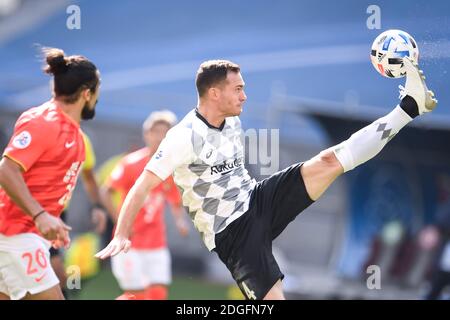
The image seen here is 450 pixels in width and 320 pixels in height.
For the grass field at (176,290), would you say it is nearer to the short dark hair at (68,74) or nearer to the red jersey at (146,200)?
the red jersey at (146,200)

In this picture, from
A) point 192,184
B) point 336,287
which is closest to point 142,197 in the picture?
point 192,184

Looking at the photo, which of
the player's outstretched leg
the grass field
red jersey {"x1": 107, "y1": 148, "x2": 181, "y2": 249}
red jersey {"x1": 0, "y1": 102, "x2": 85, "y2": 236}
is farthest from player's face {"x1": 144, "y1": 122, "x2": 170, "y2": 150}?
the player's outstretched leg

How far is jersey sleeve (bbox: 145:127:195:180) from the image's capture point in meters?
6.50

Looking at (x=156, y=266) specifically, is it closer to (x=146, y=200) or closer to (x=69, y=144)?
Result: (x=146, y=200)

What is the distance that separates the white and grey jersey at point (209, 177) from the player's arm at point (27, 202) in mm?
865

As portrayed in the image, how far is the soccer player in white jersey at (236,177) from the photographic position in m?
6.52

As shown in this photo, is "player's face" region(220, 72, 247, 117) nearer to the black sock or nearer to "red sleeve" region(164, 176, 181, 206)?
the black sock

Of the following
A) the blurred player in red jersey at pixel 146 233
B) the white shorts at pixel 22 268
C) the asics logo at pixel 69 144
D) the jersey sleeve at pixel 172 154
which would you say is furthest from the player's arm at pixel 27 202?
the blurred player in red jersey at pixel 146 233

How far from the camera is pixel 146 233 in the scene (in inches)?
428

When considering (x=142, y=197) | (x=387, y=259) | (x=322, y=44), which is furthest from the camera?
(x=322, y=44)

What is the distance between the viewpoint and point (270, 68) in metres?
16.8

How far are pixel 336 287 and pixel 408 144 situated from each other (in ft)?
6.95

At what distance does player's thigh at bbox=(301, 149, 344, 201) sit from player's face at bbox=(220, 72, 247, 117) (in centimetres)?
65
